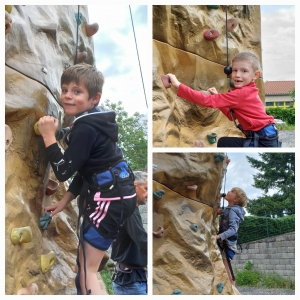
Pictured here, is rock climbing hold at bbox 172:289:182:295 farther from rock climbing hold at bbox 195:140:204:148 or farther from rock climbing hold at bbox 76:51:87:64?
rock climbing hold at bbox 76:51:87:64

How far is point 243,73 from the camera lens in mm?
2434

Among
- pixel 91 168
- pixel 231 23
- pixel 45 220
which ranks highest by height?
pixel 231 23

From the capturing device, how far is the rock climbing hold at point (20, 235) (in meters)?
2.07

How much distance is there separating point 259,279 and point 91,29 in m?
1.79

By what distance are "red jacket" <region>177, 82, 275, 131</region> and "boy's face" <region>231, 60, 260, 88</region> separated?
28mm

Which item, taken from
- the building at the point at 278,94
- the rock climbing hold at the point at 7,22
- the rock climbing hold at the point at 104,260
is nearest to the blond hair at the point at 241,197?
the building at the point at 278,94

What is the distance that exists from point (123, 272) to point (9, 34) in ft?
4.22

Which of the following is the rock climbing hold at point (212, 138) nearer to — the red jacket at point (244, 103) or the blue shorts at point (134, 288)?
the red jacket at point (244, 103)

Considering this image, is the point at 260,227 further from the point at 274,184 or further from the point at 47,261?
the point at 47,261

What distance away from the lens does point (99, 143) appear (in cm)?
226

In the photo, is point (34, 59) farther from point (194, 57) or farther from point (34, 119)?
point (194, 57)

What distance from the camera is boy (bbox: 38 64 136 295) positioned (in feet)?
7.29

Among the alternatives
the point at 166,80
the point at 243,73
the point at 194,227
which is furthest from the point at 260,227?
the point at 166,80

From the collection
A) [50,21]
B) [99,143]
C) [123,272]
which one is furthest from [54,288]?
[50,21]
